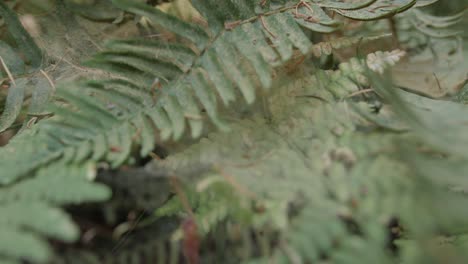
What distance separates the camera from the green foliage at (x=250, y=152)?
18.4 inches

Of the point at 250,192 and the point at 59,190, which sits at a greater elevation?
the point at 59,190

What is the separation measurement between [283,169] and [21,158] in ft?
1.27

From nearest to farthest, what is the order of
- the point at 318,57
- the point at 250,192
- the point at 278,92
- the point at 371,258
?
the point at 371,258, the point at 250,192, the point at 278,92, the point at 318,57

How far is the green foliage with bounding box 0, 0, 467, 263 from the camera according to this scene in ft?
1.54

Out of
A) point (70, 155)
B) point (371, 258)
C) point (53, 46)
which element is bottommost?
point (371, 258)

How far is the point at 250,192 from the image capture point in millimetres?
555

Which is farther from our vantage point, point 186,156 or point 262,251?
point 186,156

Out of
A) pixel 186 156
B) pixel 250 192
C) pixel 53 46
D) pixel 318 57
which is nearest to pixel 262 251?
pixel 250 192

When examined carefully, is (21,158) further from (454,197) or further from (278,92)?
(454,197)

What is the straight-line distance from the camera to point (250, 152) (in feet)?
2.20

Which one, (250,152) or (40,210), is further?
(250,152)

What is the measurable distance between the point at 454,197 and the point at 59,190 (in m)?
0.45

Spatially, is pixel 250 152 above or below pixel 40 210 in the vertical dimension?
below

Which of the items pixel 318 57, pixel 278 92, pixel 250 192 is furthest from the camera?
pixel 318 57
